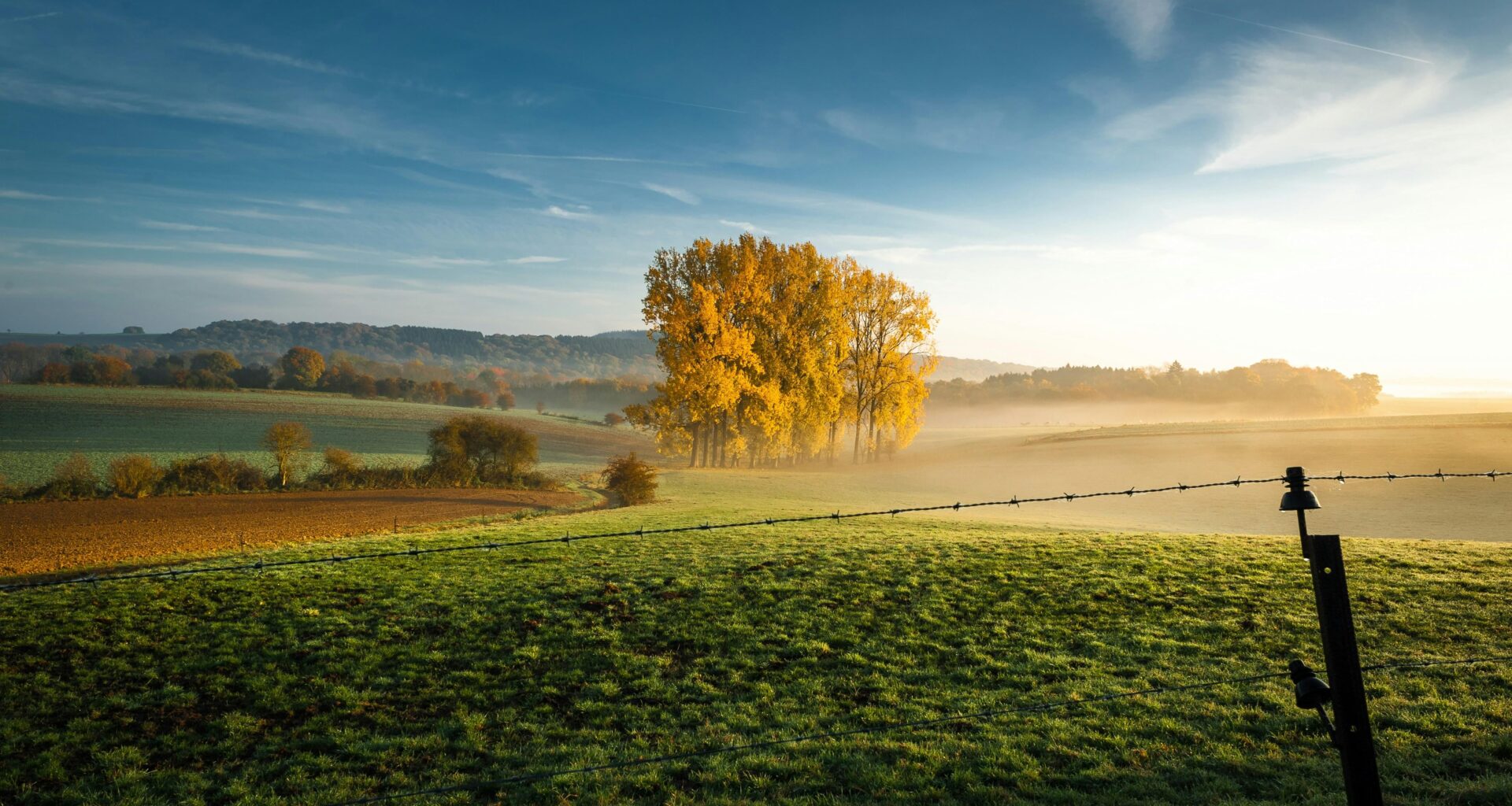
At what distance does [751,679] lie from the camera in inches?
341

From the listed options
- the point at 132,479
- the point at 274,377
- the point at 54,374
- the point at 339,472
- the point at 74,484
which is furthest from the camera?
the point at 274,377

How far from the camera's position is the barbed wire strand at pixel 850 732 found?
20.2 feet

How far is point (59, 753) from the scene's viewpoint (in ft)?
22.9

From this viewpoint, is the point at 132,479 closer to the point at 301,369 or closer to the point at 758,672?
the point at 758,672

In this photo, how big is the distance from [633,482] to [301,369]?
303 feet

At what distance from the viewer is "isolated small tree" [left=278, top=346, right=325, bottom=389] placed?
9888 cm

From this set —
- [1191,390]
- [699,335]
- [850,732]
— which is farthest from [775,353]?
→ [1191,390]

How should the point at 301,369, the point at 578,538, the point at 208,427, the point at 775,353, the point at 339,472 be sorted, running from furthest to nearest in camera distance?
1. the point at 301,369
2. the point at 208,427
3. the point at 775,353
4. the point at 339,472
5. the point at 578,538

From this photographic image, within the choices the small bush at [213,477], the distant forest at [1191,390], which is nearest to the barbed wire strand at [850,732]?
the small bush at [213,477]

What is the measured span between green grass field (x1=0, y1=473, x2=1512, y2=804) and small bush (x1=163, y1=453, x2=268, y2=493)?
83.4ft

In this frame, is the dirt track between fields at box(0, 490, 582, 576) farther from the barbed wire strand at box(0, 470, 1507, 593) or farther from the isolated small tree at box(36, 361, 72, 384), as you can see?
the isolated small tree at box(36, 361, 72, 384)

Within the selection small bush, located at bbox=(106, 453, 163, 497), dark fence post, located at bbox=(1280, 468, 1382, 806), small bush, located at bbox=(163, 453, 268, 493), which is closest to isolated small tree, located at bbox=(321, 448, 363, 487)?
small bush, located at bbox=(163, 453, 268, 493)

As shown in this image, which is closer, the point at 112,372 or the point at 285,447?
the point at 285,447

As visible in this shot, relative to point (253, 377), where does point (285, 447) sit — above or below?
below
